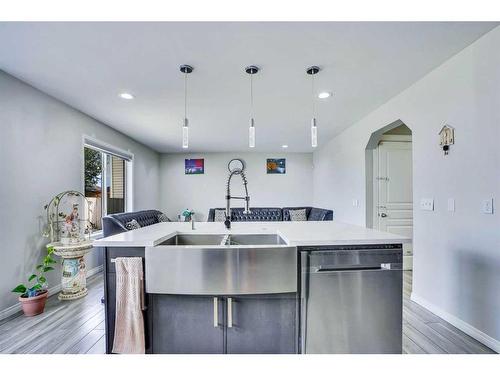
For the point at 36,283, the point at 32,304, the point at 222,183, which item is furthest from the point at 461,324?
the point at 222,183

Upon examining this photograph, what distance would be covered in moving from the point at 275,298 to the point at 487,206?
Result: 1.77m

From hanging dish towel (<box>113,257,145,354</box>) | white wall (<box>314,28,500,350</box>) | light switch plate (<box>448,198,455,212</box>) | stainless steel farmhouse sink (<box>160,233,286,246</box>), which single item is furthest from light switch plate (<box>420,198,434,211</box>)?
hanging dish towel (<box>113,257,145,354</box>)

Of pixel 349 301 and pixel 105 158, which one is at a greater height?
pixel 105 158

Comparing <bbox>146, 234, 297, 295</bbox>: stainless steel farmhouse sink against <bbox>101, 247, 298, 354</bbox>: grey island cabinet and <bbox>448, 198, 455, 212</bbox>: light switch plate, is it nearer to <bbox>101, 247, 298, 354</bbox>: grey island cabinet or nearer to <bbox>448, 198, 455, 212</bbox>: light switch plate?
<bbox>101, 247, 298, 354</bbox>: grey island cabinet

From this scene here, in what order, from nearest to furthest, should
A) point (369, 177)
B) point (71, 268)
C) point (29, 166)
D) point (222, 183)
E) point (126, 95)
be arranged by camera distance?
point (29, 166), point (71, 268), point (126, 95), point (369, 177), point (222, 183)

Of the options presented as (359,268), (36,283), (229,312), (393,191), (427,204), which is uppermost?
(393,191)

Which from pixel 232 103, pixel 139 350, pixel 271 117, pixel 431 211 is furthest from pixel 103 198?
pixel 431 211

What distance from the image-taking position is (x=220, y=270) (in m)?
1.46

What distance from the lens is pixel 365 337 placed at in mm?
1535

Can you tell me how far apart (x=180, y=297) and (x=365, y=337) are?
3.81 feet

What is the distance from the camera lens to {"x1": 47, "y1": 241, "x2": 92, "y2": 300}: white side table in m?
2.79

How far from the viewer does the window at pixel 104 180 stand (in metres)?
4.00

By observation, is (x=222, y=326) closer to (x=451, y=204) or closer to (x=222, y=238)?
(x=222, y=238)

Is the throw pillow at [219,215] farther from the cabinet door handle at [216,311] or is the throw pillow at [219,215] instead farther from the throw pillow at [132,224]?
the cabinet door handle at [216,311]
